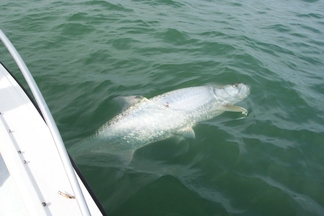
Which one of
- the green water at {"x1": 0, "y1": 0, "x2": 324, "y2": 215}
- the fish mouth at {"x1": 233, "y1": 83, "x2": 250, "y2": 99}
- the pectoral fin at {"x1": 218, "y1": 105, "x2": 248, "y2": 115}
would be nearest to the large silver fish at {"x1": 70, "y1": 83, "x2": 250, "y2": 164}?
the pectoral fin at {"x1": 218, "y1": 105, "x2": 248, "y2": 115}

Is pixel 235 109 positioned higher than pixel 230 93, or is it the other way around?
pixel 230 93

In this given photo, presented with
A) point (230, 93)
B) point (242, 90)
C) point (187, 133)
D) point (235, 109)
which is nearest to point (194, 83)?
point (230, 93)

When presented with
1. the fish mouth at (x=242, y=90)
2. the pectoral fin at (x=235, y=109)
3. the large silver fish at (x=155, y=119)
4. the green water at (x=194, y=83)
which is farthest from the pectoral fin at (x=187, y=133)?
the fish mouth at (x=242, y=90)

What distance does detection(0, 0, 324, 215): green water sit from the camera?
3193 millimetres

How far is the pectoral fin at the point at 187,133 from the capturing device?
4.05m

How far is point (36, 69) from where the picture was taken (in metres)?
5.79

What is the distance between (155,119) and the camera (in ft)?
13.5

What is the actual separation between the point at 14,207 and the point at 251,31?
26.8ft

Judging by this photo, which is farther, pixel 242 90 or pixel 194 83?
pixel 194 83

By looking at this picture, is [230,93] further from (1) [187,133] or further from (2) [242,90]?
(1) [187,133]

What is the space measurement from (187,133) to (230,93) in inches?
55.7

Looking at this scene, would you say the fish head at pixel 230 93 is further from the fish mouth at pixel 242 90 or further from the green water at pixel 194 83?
the green water at pixel 194 83

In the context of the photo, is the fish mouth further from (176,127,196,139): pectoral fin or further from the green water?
(176,127,196,139): pectoral fin

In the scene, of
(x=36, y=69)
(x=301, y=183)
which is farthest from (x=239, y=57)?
(x=36, y=69)
